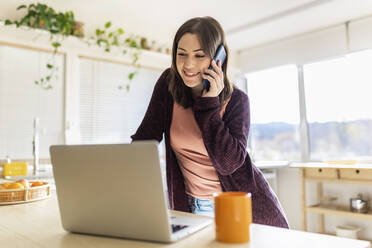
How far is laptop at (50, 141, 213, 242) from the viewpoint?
612 millimetres

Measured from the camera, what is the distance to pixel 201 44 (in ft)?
3.61

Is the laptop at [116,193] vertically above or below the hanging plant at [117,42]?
below

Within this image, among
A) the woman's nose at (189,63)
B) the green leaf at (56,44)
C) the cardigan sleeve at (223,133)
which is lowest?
the cardigan sleeve at (223,133)

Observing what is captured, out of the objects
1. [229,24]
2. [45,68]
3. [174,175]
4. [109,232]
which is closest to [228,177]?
[174,175]

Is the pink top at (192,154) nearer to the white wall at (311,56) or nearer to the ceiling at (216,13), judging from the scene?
the ceiling at (216,13)

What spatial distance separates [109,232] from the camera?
694 millimetres

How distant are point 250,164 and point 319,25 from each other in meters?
3.22

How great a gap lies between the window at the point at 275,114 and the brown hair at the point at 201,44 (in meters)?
3.17

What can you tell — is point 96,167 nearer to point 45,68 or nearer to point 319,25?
point 45,68

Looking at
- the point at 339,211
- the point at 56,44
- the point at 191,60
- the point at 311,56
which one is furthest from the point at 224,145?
the point at 311,56

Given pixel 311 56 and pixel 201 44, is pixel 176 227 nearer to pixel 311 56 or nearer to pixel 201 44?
pixel 201 44

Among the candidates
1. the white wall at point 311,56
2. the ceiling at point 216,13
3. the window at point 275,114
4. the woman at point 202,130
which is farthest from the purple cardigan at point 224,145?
the window at point 275,114

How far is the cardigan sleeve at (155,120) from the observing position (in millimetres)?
1195

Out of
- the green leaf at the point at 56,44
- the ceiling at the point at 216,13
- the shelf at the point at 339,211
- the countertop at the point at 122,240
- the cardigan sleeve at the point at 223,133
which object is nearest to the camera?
the countertop at the point at 122,240
